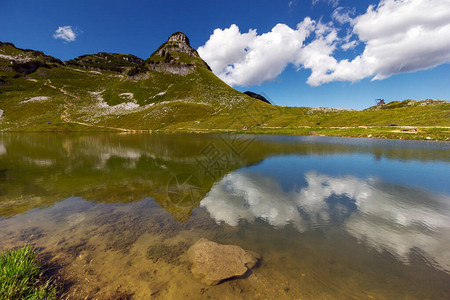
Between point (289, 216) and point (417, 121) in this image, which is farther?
point (417, 121)

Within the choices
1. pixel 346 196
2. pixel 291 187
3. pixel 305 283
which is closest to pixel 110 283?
pixel 305 283

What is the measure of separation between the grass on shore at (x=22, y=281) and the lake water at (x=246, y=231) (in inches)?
24.3

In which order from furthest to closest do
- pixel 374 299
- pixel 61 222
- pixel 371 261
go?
pixel 61 222 → pixel 371 261 → pixel 374 299

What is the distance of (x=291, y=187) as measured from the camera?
1719cm

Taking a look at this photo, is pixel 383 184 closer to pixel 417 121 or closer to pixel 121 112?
pixel 417 121

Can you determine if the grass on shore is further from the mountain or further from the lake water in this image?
the mountain

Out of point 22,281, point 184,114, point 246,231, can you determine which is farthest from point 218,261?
point 184,114

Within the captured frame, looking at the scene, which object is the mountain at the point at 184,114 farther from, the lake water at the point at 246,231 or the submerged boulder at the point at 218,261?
the submerged boulder at the point at 218,261

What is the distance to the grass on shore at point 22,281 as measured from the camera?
5.31 m

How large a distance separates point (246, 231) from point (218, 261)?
2.90 meters

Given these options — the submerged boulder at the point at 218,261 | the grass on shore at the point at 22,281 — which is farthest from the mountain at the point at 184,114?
the grass on shore at the point at 22,281

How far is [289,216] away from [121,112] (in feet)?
620

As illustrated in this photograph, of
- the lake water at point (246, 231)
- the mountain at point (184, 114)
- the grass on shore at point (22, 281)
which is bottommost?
the lake water at point (246, 231)

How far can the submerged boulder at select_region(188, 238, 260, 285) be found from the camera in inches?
277
